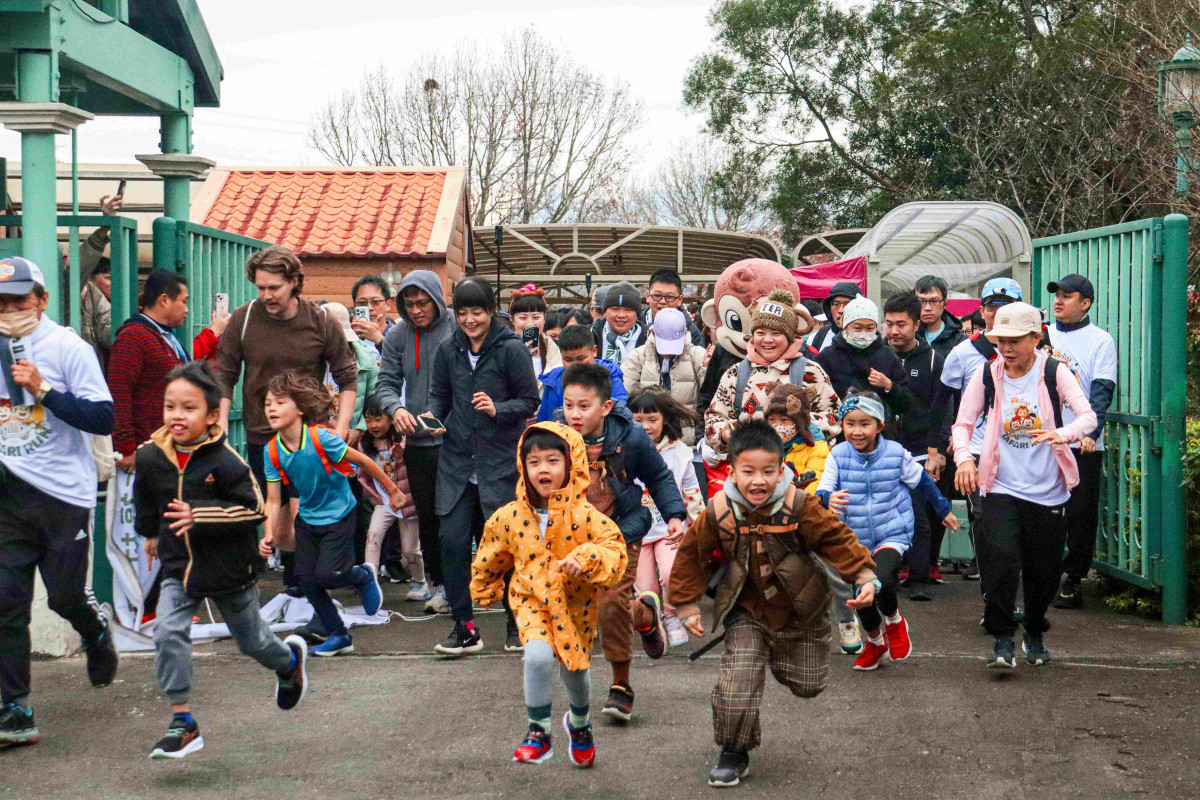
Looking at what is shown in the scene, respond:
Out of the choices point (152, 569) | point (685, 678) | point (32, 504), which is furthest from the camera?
point (152, 569)

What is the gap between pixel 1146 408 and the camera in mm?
7504

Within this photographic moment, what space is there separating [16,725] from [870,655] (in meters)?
3.87

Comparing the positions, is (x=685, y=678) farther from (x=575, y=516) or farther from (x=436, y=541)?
(x=436, y=541)

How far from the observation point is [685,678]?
6.27 meters

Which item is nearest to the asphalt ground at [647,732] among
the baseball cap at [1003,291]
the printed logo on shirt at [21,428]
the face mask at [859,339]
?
the printed logo on shirt at [21,428]

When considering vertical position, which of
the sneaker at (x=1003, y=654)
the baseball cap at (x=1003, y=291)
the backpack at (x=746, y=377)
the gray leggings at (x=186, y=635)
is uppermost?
the baseball cap at (x=1003, y=291)

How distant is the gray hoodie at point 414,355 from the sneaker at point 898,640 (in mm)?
2741

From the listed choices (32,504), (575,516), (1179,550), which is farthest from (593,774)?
(1179,550)

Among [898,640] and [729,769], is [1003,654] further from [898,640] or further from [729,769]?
[729,769]

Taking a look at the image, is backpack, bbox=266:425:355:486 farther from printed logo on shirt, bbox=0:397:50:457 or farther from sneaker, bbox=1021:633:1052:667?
sneaker, bbox=1021:633:1052:667

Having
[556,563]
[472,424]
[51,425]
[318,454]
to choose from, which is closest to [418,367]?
[472,424]

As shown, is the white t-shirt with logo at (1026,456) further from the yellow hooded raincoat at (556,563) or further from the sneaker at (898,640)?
the yellow hooded raincoat at (556,563)

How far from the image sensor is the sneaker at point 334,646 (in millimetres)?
6836

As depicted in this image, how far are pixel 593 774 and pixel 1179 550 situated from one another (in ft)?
13.7
